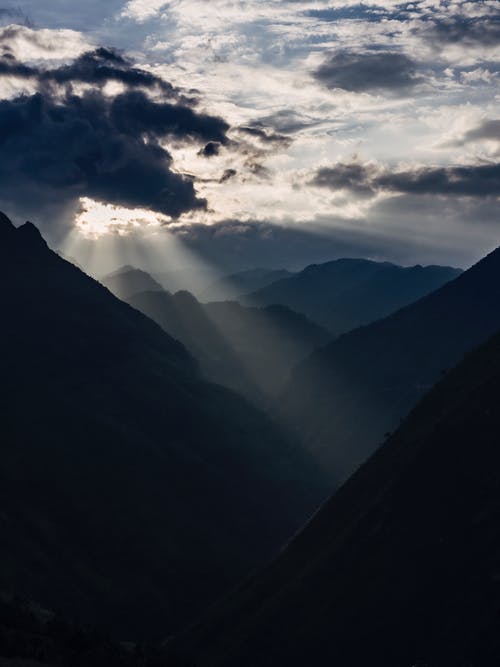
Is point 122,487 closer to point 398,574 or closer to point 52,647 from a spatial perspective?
point 398,574

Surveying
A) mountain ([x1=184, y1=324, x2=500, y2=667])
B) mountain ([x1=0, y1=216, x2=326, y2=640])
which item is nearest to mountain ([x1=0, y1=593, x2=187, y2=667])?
mountain ([x1=184, y1=324, x2=500, y2=667])

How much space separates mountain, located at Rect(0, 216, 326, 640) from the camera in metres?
104

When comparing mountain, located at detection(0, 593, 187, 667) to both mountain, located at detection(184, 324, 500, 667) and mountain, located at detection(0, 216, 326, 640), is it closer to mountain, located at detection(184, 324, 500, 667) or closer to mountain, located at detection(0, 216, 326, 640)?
mountain, located at detection(184, 324, 500, 667)

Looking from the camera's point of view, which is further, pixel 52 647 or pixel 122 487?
pixel 122 487

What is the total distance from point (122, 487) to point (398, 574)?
78676mm

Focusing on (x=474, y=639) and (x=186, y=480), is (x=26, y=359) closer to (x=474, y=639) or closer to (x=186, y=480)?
(x=186, y=480)

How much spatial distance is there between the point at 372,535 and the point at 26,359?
11914cm

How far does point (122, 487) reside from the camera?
135750 mm

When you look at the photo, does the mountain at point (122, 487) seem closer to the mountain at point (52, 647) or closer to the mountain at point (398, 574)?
the mountain at point (398, 574)

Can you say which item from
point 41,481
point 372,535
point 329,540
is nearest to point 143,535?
point 41,481

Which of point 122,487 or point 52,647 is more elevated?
point 52,647

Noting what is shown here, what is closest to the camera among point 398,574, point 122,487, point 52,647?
point 52,647

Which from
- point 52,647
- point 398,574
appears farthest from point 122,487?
point 52,647

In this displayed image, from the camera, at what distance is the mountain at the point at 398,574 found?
58594 mm
